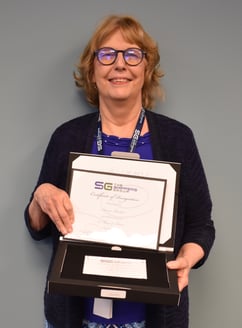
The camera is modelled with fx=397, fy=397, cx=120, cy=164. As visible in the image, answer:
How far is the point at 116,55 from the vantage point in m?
1.03

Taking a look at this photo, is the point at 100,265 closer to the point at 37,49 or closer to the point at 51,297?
the point at 51,297

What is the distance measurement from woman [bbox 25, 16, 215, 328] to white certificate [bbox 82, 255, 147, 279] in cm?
16

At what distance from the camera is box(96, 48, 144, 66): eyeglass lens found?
3.38 ft

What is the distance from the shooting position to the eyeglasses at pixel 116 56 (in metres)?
1.03

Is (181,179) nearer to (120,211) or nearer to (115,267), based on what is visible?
(120,211)

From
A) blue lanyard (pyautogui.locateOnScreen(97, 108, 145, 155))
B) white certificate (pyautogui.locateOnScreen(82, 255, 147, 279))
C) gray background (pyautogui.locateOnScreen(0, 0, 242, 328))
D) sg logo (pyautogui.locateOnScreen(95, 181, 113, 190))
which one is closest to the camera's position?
white certificate (pyautogui.locateOnScreen(82, 255, 147, 279))

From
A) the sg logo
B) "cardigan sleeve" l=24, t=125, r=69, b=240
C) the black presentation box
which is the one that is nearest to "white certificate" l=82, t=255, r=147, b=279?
the black presentation box

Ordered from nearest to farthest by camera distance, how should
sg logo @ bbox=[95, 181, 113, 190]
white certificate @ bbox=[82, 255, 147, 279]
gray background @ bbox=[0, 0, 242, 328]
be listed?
white certificate @ bbox=[82, 255, 147, 279]
sg logo @ bbox=[95, 181, 113, 190]
gray background @ bbox=[0, 0, 242, 328]

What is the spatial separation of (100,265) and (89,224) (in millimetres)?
114

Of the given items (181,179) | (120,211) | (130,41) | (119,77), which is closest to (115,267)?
(120,211)

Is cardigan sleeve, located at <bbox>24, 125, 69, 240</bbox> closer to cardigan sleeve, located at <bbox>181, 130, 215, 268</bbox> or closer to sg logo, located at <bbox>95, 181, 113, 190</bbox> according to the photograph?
sg logo, located at <bbox>95, 181, 113, 190</bbox>

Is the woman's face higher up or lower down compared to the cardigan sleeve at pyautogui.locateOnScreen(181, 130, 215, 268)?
higher up

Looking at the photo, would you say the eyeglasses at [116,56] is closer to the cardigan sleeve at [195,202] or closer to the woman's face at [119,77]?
the woman's face at [119,77]

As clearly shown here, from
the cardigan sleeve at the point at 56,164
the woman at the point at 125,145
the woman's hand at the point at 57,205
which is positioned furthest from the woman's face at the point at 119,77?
the woman's hand at the point at 57,205
